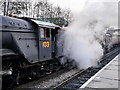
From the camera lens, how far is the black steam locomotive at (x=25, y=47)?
510cm

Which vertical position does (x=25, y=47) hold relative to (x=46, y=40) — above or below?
below

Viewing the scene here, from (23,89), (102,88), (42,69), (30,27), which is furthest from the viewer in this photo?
(42,69)

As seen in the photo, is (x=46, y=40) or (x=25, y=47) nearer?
(x=25, y=47)

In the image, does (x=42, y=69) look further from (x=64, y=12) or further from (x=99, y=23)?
(x=64, y=12)

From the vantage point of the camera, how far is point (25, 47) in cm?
582

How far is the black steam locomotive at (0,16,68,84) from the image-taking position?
5102 millimetres

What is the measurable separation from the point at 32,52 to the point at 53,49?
1.98 meters

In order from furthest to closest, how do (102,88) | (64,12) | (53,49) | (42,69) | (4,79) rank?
(64,12) < (53,49) < (42,69) < (4,79) < (102,88)

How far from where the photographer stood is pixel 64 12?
91.6 feet

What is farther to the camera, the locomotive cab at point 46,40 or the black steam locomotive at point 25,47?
the locomotive cab at point 46,40

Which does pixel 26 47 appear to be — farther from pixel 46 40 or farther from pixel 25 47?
pixel 46 40

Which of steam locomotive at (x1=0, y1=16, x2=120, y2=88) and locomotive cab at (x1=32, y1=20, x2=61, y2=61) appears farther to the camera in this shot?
locomotive cab at (x1=32, y1=20, x2=61, y2=61)

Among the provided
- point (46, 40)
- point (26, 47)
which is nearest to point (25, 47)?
point (26, 47)

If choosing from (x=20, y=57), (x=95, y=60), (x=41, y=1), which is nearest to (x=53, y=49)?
(x=20, y=57)
